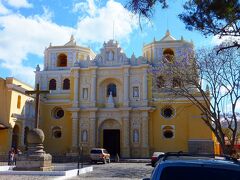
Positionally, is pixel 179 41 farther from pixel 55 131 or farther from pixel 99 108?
pixel 55 131

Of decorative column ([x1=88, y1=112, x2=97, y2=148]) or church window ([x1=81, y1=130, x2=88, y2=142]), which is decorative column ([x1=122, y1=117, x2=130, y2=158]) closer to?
decorative column ([x1=88, y1=112, x2=97, y2=148])

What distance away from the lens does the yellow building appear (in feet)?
100

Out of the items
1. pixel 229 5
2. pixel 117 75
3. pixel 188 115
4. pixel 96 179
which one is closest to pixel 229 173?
pixel 229 5

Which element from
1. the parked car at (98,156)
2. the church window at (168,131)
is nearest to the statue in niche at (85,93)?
the church window at (168,131)

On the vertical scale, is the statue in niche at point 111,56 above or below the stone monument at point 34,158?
above

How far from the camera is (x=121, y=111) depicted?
118 feet

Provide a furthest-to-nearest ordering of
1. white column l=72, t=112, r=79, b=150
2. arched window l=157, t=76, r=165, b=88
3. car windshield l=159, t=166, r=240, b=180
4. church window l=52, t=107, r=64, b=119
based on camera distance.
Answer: church window l=52, t=107, r=64, b=119 → white column l=72, t=112, r=79, b=150 → arched window l=157, t=76, r=165, b=88 → car windshield l=159, t=166, r=240, b=180

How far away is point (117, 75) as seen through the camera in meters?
37.2

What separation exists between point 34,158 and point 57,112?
2091cm

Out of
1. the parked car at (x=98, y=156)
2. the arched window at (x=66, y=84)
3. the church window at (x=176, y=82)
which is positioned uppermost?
the arched window at (x=66, y=84)

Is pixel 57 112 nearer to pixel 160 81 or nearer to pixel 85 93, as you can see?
pixel 85 93

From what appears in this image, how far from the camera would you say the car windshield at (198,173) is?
4098 mm

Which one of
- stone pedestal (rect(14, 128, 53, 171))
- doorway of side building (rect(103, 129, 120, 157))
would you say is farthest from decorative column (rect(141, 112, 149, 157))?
stone pedestal (rect(14, 128, 53, 171))

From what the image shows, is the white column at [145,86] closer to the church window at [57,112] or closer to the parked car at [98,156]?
the parked car at [98,156]
